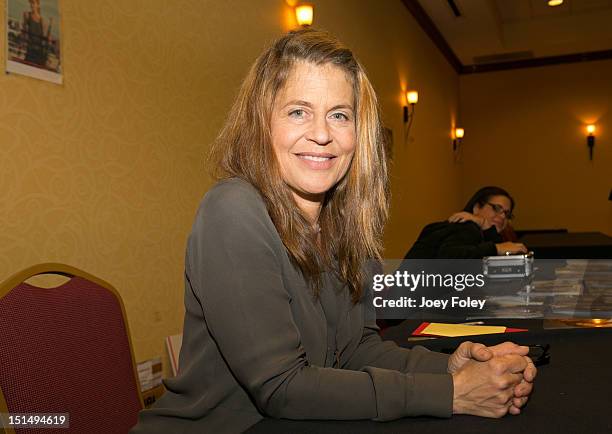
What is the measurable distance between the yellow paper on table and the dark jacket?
1.93m

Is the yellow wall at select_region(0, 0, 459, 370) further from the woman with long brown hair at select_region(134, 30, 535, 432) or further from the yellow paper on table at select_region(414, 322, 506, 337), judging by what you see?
the yellow paper on table at select_region(414, 322, 506, 337)

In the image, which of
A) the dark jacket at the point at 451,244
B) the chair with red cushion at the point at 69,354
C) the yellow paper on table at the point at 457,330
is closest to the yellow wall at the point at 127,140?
the chair with red cushion at the point at 69,354

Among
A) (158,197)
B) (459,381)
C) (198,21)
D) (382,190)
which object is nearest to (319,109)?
(382,190)

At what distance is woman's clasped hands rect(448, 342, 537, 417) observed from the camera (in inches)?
35.5

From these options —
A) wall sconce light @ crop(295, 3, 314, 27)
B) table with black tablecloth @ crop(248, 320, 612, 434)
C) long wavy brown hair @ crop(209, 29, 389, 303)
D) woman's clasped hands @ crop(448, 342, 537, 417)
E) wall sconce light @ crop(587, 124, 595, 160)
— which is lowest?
table with black tablecloth @ crop(248, 320, 612, 434)

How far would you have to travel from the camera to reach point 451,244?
3.61 metres

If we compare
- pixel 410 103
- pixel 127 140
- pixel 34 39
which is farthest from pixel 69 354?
pixel 410 103

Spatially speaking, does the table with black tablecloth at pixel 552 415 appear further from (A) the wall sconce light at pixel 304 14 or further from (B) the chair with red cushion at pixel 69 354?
(A) the wall sconce light at pixel 304 14

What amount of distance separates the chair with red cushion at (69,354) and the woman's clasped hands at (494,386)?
0.70m

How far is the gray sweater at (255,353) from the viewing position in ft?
3.03

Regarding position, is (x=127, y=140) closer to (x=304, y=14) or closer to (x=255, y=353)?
(x=255, y=353)

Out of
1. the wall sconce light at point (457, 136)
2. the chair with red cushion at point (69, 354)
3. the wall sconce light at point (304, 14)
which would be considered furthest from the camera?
the wall sconce light at point (457, 136)

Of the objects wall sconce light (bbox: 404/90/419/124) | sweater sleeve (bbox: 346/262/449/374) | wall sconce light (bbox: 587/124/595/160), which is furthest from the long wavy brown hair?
wall sconce light (bbox: 587/124/595/160)

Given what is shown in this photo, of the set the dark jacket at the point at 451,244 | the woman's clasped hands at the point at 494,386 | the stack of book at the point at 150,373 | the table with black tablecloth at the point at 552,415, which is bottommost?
the stack of book at the point at 150,373
